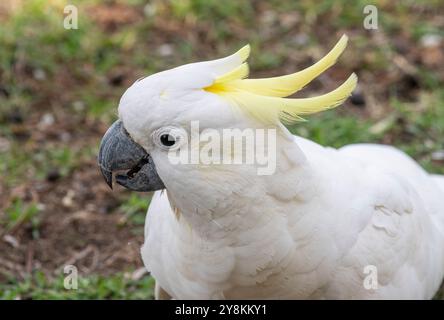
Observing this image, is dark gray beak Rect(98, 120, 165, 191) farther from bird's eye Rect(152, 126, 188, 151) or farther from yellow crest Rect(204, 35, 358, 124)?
yellow crest Rect(204, 35, 358, 124)

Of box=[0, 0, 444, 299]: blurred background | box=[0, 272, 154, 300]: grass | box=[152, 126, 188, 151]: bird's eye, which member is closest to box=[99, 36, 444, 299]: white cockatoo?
box=[152, 126, 188, 151]: bird's eye

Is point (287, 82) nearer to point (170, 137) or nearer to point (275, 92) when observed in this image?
point (275, 92)

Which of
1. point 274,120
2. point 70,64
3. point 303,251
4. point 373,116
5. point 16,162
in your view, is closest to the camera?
point 274,120

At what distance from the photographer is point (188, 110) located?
8.13 feet

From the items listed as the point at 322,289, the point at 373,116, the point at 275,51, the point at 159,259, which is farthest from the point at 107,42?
the point at 322,289

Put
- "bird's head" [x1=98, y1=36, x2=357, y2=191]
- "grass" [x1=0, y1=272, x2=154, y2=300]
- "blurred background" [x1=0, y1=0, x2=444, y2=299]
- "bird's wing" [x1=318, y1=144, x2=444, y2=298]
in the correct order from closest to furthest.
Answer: "bird's head" [x1=98, y1=36, x2=357, y2=191], "bird's wing" [x1=318, y1=144, x2=444, y2=298], "grass" [x1=0, y1=272, x2=154, y2=300], "blurred background" [x1=0, y1=0, x2=444, y2=299]

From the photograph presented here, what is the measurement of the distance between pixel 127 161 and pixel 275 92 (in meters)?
0.54

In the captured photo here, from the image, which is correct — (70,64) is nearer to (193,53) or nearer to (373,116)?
(193,53)

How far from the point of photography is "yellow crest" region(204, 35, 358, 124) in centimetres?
253

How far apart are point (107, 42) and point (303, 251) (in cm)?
305

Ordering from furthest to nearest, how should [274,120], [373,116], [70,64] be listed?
[70,64] → [373,116] → [274,120]

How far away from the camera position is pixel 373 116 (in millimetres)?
4828

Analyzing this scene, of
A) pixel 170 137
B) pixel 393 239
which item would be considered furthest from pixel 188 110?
pixel 393 239
